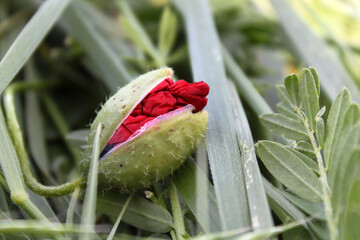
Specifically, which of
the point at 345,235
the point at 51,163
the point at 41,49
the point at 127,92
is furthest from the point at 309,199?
the point at 41,49

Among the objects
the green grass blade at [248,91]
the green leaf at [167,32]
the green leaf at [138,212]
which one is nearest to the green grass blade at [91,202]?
the green leaf at [138,212]

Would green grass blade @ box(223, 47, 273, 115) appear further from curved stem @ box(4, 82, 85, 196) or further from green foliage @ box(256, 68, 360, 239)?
curved stem @ box(4, 82, 85, 196)

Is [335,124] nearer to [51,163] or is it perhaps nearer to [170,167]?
[170,167]

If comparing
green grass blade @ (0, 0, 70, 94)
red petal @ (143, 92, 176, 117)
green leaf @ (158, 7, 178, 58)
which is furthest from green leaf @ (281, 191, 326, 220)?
green leaf @ (158, 7, 178, 58)

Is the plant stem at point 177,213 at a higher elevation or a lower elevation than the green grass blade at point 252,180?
lower

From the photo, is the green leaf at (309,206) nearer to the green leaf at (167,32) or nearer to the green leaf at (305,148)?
the green leaf at (305,148)
